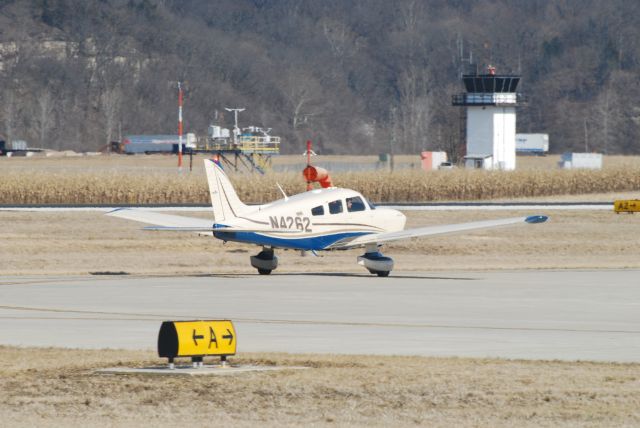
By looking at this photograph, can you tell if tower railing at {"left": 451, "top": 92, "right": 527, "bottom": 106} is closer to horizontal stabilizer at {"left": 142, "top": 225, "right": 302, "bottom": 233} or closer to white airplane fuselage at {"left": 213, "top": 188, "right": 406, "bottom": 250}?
white airplane fuselage at {"left": 213, "top": 188, "right": 406, "bottom": 250}

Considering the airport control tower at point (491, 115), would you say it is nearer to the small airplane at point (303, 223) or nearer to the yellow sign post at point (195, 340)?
the small airplane at point (303, 223)

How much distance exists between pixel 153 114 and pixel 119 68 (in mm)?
8320

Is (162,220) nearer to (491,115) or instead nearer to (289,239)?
(289,239)

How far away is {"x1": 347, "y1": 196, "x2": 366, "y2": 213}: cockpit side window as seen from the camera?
38250 mm

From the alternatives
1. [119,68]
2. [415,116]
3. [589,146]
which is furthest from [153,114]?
[589,146]

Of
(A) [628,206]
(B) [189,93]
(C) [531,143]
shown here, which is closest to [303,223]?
(A) [628,206]

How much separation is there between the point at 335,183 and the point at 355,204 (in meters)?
35.3

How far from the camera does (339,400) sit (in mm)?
17391

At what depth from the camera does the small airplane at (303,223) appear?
116 ft

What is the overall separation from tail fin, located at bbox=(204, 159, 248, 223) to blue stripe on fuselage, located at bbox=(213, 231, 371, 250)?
490 millimetres

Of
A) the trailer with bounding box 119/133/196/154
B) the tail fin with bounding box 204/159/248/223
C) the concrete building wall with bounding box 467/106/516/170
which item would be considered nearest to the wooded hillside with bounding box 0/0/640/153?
the trailer with bounding box 119/133/196/154

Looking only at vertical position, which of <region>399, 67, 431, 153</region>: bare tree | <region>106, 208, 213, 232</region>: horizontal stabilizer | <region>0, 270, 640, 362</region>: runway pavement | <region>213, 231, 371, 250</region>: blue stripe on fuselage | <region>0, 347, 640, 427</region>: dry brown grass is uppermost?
<region>399, 67, 431, 153</region>: bare tree

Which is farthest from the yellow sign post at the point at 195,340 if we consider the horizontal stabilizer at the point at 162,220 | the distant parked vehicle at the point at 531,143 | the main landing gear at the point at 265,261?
the distant parked vehicle at the point at 531,143

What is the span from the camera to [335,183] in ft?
242
